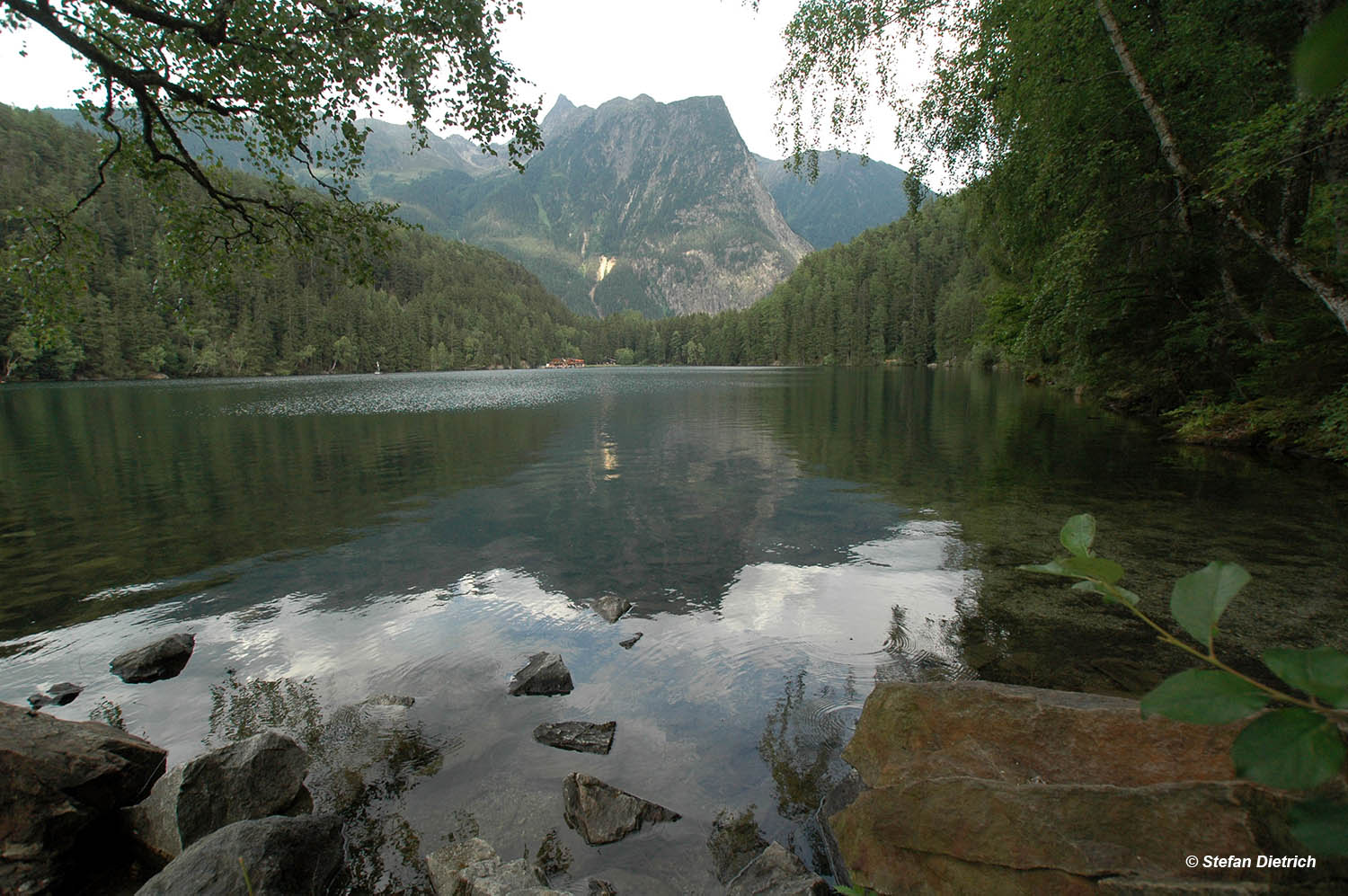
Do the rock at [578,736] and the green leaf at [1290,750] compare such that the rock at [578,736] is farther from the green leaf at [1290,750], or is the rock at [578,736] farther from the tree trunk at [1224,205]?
the tree trunk at [1224,205]

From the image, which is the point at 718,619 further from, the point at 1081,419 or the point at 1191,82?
the point at 1081,419

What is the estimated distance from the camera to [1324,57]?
3.48 ft

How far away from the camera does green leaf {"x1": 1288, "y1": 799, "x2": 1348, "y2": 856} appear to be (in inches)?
52.7

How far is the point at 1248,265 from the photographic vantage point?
62.0 ft

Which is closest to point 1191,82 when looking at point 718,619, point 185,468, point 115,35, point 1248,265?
point 1248,265

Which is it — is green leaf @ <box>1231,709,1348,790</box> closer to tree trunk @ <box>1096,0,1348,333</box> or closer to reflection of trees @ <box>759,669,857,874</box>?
reflection of trees @ <box>759,669,857,874</box>

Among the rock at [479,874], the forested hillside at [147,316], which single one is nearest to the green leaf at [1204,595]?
the rock at [479,874]

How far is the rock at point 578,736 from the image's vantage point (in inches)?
258

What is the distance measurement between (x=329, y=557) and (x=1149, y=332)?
83.5 ft

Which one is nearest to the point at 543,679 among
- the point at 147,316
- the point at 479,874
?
the point at 479,874

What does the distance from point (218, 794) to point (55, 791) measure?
1182mm

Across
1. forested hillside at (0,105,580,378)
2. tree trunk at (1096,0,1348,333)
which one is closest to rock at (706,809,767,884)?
tree trunk at (1096,0,1348,333)

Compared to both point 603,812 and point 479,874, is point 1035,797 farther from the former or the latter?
point 479,874

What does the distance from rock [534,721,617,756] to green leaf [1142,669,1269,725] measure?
5.89 m
